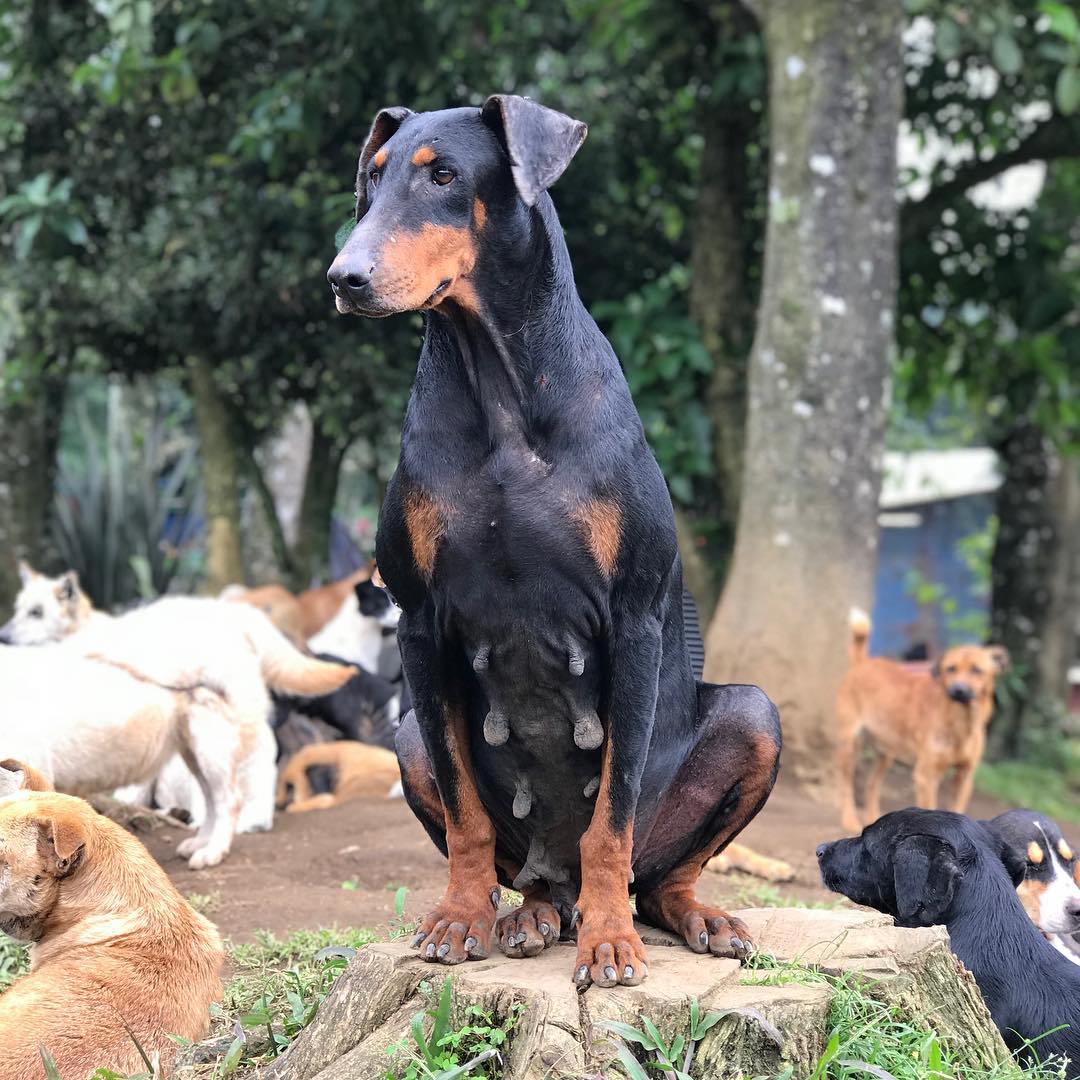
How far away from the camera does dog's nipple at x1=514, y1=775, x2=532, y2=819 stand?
3.48 meters

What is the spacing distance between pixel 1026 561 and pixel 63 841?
10804 millimetres

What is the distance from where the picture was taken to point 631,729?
10.6 feet

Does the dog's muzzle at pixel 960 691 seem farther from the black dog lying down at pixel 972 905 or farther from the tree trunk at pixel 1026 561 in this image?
the tree trunk at pixel 1026 561

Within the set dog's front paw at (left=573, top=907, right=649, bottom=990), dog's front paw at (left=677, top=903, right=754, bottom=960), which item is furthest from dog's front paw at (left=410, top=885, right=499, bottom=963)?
dog's front paw at (left=677, top=903, right=754, bottom=960)

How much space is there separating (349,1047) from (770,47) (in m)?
6.98

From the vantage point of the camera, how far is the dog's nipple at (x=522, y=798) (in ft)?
11.4

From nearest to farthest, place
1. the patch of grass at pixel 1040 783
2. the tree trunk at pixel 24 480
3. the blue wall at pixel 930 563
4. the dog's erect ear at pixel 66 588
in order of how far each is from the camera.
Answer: the dog's erect ear at pixel 66 588 → the patch of grass at pixel 1040 783 → the tree trunk at pixel 24 480 → the blue wall at pixel 930 563

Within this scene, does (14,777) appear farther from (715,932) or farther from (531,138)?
(531,138)

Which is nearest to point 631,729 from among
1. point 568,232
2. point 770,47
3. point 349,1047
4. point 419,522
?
point 419,522

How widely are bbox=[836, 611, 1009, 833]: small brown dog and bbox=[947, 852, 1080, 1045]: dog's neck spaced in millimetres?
3943

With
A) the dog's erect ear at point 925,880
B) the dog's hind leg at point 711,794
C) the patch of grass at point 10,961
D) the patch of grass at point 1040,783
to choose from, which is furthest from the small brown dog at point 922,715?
the patch of grass at point 10,961

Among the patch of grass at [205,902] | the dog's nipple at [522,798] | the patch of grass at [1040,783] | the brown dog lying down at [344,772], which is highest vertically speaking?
the dog's nipple at [522,798]

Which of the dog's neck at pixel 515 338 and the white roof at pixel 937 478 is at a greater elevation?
the dog's neck at pixel 515 338

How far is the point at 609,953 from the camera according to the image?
10.3ft
